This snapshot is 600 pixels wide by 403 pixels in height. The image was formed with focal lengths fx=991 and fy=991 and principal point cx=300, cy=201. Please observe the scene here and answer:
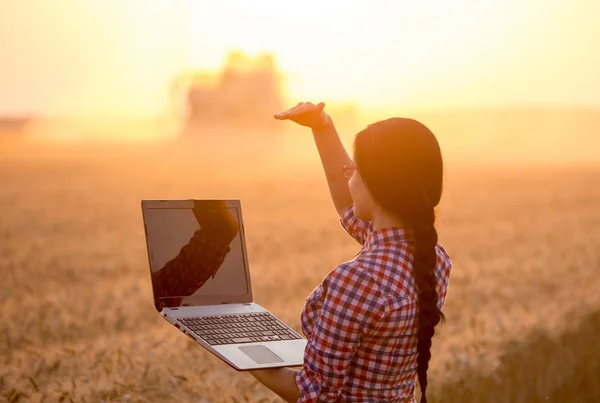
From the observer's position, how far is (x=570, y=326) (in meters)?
7.60

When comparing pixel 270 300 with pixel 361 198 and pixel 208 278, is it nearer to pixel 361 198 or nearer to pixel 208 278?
pixel 208 278

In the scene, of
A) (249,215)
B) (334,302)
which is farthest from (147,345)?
(249,215)

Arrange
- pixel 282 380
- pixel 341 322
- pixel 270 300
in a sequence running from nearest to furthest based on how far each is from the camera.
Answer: pixel 341 322
pixel 282 380
pixel 270 300

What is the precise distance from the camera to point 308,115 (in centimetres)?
310

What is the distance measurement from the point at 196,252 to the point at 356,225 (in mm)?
514

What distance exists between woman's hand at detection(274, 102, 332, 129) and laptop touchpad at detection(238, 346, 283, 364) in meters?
0.70

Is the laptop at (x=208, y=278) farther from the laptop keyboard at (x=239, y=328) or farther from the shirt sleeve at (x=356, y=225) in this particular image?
the shirt sleeve at (x=356, y=225)

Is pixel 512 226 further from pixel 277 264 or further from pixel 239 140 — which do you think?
pixel 239 140

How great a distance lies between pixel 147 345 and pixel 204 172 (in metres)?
53.7

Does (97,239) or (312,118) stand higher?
(312,118)

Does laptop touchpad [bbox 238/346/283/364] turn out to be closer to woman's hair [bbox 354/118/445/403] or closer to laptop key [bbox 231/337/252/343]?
laptop key [bbox 231/337/252/343]

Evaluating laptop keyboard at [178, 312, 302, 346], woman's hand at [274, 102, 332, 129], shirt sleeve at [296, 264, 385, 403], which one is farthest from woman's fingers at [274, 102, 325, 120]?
shirt sleeve at [296, 264, 385, 403]

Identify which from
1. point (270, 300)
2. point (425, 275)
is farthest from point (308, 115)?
Result: point (270, 300)

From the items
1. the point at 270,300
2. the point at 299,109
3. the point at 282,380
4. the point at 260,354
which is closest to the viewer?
the point at 282,380
